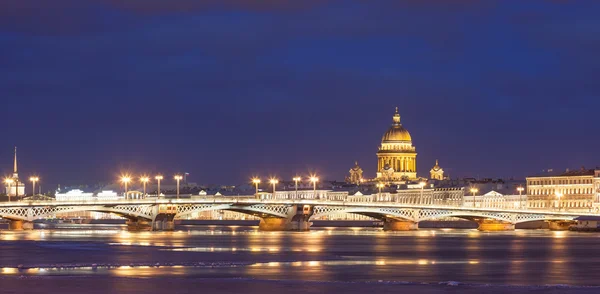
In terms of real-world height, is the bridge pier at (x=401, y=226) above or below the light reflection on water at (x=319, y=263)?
above

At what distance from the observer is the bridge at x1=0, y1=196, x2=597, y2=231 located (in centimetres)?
13575

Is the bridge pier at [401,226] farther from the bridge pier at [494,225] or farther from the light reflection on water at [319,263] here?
the light reflection on water at [319,263]

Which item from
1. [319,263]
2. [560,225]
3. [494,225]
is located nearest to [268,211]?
[494,225]

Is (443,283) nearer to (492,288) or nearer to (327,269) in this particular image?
(492,288)

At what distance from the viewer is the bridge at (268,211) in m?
136

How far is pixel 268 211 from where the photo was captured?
141500 mm

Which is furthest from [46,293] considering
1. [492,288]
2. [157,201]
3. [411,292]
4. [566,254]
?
[157,201]

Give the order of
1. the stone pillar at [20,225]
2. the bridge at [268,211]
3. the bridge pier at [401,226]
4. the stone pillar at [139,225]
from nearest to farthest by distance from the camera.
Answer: the bridge at [268,211]
the stone pillar at [139,225]
the stone pillar at [20,225]
the bridge pier at [401,226]

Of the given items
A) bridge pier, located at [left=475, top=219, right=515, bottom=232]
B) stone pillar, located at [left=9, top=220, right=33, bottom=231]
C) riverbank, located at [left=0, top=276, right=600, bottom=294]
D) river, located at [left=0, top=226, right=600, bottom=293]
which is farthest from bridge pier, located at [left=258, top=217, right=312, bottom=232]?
riverbank, located at [left=0, top=276, right=600, bottom=294]

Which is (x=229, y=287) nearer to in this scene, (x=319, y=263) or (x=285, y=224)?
(x=319, y=263)

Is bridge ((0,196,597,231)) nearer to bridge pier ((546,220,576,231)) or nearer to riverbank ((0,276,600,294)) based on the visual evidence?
bridge pier ((546,220,576,231))

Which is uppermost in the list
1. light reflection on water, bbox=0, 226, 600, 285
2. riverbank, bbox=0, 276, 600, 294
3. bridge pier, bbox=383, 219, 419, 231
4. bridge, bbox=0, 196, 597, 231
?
bridge, bbox=0, 196, 597, 231

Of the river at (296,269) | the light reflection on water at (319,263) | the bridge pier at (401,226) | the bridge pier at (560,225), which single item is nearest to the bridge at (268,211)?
the bridge pier at (401,226)

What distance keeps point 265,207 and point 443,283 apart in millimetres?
95863
